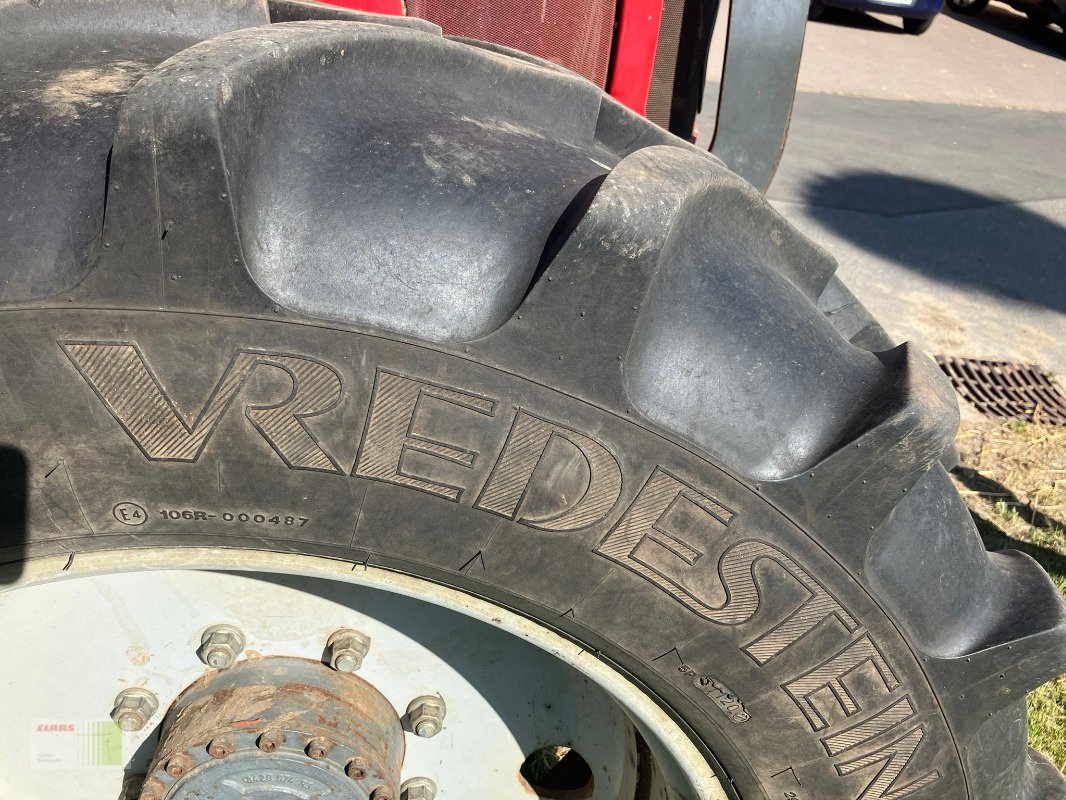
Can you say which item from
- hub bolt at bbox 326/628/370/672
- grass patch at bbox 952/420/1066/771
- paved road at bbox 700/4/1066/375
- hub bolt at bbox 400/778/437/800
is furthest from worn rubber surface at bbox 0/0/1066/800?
paved road at bbox 700/4/1066/375

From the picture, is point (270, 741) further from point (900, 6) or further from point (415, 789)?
point (900, 6)

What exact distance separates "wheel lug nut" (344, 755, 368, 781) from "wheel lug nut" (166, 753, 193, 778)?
0.17 meters

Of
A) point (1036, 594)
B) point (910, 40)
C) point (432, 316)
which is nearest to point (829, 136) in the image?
point (910, 40)

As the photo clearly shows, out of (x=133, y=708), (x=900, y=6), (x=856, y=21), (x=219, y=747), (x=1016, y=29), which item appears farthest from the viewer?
(x=1016, y=29)

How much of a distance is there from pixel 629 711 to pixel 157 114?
797 mm

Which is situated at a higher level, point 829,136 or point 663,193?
point 663,193

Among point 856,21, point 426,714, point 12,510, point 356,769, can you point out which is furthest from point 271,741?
point 856,21

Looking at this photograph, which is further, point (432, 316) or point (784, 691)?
point (784, 691)

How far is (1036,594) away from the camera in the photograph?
1.19 meters

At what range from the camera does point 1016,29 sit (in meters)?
9.84

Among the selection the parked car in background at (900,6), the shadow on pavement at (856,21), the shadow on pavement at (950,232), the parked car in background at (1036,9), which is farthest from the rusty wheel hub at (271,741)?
the parked car in background at (1036,9)

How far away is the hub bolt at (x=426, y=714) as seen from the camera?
1.22 meters

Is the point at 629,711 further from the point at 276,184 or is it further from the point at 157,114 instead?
the point at 157,114

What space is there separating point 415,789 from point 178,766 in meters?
0.33
